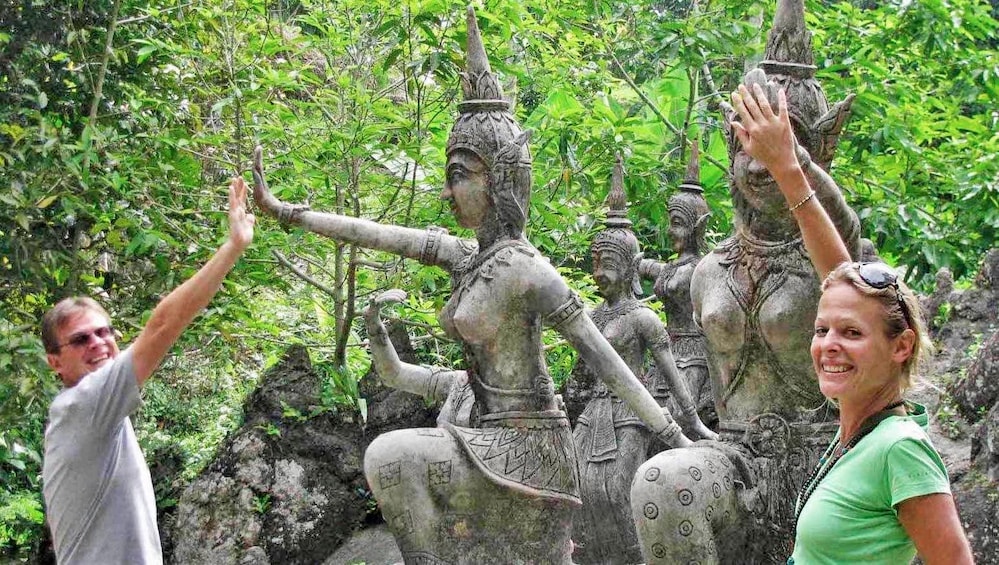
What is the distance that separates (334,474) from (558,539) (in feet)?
11.9

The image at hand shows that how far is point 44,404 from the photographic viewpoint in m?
7.08

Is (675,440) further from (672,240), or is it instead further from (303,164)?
(303,164)

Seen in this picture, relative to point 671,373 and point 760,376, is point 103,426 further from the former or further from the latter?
point 671,373

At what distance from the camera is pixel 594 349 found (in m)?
5.46

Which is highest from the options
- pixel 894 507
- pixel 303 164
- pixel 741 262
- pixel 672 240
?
pixel 303 164

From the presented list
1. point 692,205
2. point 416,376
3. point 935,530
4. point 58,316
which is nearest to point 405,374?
point 416,376

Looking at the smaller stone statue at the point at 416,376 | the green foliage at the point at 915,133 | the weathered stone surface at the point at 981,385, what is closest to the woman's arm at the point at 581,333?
the smaller stone statue at the point at 416,376

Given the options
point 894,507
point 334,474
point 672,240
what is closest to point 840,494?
point 894,507

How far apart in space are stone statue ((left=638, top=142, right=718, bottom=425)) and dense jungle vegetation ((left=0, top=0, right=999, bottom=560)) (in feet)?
4.40

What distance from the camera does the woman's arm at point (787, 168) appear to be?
3.56 metres

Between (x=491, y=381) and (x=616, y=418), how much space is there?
2101 mm

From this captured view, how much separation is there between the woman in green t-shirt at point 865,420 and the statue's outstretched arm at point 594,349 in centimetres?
192

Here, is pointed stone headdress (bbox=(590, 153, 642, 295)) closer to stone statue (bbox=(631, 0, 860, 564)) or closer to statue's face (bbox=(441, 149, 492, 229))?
statue's face (bbox=(441, 149, 492, 229))

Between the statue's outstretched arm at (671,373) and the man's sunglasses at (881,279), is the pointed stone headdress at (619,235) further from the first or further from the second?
the man's sunglasses at (881,279)
